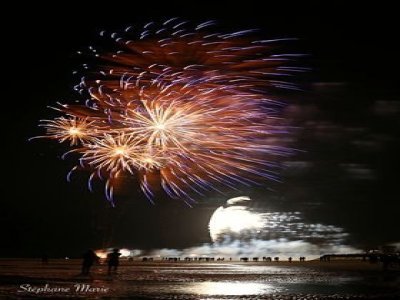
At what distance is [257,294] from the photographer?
2038cm

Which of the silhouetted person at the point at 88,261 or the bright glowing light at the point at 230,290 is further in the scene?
the silhouetted person at the point at 88,261

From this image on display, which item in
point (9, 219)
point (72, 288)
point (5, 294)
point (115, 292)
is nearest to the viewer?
point (5, 294)

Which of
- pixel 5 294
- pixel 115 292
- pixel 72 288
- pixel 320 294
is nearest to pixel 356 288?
pixel 320 294

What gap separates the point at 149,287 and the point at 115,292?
9.79 feet

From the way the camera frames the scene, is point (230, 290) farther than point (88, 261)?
No

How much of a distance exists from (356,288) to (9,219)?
282ft

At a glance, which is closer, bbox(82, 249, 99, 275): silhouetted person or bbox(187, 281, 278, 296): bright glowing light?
bbox(187, 281, 278, 296): bright glowing light

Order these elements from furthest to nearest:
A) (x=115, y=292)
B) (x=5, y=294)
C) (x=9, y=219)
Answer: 1. (x=9, y=219)
2. (x=115, y=292)
3. (x=5, y=294)

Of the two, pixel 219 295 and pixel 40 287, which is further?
pixel 40 287

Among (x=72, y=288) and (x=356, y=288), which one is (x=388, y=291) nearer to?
(x=356, y=288)

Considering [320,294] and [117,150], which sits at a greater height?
[117,150]

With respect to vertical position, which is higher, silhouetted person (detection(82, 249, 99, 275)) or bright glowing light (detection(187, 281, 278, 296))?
silhouetted person (detection(82, 249, 99, 275))

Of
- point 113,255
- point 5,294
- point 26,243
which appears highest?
point 26,243

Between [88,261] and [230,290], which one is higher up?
[88,261]
